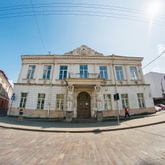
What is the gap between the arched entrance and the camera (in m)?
15.0

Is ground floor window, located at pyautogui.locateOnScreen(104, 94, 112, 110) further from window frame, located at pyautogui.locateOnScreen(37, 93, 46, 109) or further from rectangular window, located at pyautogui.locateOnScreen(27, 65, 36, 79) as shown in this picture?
rectangular window, located at pyautogui.locateOnScreen(27, 65, 36, 79)

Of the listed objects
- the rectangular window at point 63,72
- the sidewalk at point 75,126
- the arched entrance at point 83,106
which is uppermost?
the rectangular window at point 63,72

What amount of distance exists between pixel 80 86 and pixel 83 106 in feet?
9.90

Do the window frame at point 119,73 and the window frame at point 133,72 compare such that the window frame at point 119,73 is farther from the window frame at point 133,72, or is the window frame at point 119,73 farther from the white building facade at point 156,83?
the white building facade at point 156,83

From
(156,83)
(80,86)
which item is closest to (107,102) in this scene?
(80,86)

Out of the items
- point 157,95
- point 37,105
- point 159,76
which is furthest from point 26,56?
point 159,76

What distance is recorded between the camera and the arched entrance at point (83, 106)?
1495cm

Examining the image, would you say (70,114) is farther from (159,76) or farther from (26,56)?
(159,76)

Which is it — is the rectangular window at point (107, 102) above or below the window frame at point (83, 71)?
below

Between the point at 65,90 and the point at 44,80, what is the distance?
12.0 ft

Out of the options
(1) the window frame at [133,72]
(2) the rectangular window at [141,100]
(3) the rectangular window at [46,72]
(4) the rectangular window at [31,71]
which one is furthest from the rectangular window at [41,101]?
(2) the rectangular window at [141,100]

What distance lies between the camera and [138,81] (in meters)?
17.0

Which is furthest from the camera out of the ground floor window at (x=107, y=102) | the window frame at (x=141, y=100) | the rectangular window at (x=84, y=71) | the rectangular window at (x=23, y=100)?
the rectangular window at (x=84, y=71)

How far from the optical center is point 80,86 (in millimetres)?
14891
